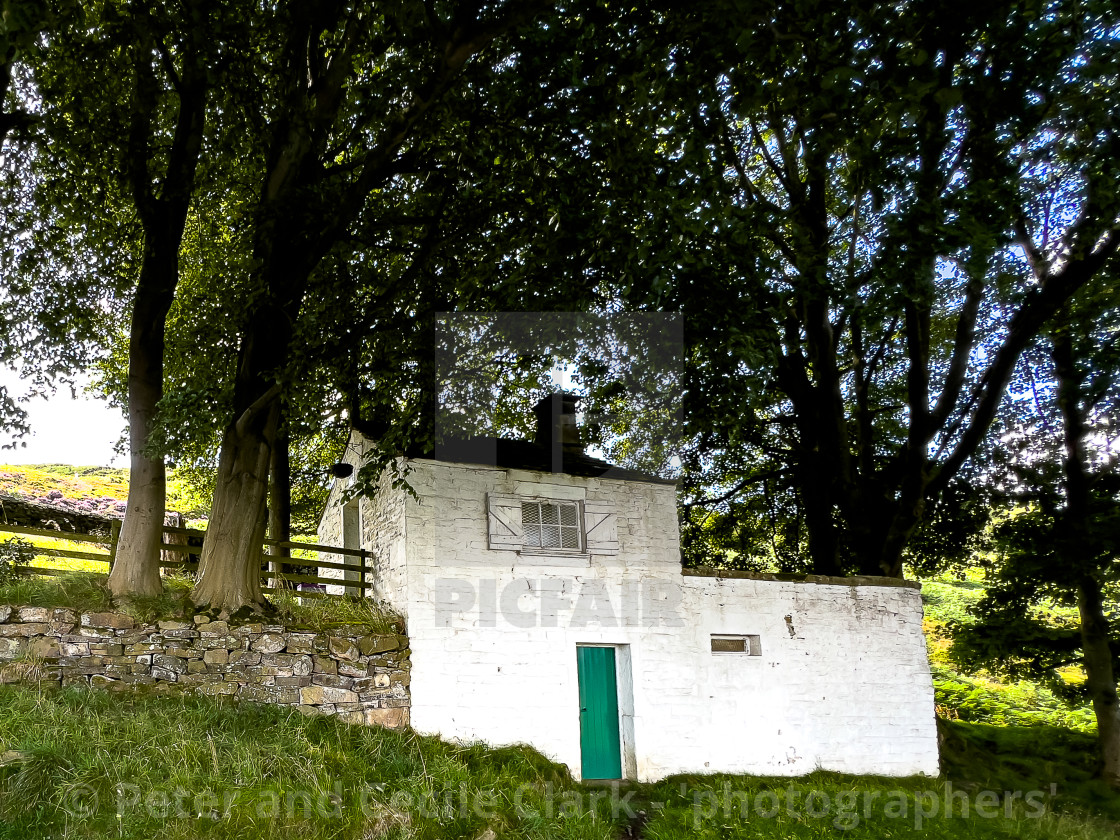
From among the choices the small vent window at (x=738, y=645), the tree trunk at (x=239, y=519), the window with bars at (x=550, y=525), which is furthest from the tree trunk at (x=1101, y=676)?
the tree trunk at (x=239, y=519)

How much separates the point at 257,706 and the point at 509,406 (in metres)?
7.56

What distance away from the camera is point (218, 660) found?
954 cm

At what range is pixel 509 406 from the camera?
50.5 ft

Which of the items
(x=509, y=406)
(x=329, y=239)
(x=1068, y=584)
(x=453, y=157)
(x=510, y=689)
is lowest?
(x=510, y=689)

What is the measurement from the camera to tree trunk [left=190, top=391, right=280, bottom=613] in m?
10.1

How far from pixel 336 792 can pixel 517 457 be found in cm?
594

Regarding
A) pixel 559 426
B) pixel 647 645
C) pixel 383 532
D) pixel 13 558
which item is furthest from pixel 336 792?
pixel 559 426

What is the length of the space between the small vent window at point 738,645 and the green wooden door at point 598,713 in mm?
1780

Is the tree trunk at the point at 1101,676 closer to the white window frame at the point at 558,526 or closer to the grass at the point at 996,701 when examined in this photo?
the grass at the point at 996,701

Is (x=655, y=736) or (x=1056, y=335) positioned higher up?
(x=1056, y=335)

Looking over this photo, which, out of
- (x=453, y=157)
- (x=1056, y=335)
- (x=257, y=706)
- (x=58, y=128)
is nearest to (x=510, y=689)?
(x=257, y=706)

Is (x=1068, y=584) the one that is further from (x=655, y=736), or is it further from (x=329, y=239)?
(x=329, y=239)

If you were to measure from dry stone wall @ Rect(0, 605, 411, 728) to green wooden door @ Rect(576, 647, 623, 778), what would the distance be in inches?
104

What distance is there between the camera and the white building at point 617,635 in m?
10.8
